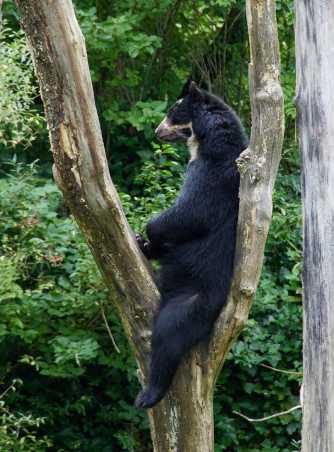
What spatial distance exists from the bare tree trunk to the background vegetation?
2098mm

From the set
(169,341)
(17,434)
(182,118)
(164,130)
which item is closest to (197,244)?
(169,341)

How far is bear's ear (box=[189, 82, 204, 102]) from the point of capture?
544 centimetres

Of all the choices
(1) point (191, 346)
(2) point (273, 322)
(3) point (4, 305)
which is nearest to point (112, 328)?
(3) point (4, 305)

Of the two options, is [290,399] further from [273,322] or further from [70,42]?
[70,42]

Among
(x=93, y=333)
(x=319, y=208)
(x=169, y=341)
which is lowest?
(x=93, y=333)

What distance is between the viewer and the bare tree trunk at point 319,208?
4.14 m

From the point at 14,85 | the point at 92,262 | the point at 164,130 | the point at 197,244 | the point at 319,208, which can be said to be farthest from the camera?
the point at 92,262

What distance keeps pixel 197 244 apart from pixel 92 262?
1.60 meters

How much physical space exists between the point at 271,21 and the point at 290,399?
435 centimetres

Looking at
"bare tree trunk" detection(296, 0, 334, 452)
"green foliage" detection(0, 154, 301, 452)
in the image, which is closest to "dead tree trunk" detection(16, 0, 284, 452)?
"bare tree trunk" detection(296, 0, 334, 452)

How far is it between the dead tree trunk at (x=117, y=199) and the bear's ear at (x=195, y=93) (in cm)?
125

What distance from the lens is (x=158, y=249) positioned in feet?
16.8

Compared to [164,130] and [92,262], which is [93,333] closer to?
[92,262]

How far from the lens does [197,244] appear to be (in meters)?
4.96
